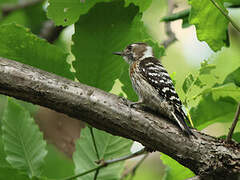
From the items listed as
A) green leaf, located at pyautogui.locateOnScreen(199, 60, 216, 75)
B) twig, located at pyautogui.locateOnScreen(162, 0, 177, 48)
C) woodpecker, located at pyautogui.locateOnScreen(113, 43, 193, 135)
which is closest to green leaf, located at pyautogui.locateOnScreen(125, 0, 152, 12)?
woodpecker, located at pyautogui.locateOnScreen(113, 43, 193, 135)

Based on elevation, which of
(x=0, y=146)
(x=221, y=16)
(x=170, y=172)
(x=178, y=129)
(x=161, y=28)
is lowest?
(x=170, y=172)

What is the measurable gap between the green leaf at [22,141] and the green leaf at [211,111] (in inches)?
38.2

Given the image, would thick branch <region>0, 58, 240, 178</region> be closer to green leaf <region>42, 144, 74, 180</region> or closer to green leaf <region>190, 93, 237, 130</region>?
green leaf <region>190, 93, 237, 130</region>

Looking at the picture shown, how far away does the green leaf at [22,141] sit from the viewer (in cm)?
231

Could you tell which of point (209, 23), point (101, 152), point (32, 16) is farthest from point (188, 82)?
point (32, 16)

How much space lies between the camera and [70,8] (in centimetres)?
209

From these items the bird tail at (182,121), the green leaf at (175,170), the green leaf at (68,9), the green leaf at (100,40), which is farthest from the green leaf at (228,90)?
the green leaf at (68,9)

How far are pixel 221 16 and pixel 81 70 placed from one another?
85 centimetres

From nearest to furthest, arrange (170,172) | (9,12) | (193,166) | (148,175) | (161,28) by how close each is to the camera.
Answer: (193,166), (170,172), (9,12), (148,175), (161,28)

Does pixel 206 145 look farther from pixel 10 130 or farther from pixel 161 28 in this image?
pixel 161 28

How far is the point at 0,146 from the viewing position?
250cm

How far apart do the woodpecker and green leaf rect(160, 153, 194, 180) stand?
0.26 meters

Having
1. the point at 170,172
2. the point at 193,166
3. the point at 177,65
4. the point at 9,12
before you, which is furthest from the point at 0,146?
the point at 177,65

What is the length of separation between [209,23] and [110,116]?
80 cm
